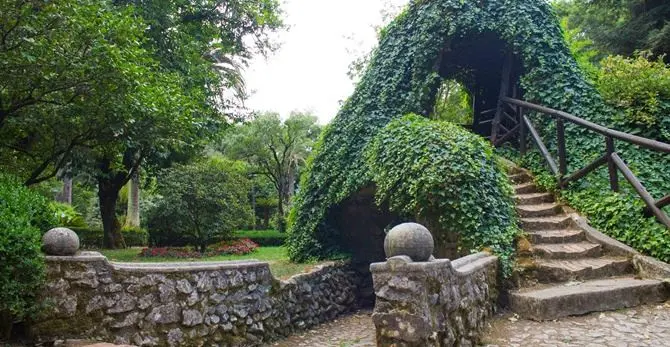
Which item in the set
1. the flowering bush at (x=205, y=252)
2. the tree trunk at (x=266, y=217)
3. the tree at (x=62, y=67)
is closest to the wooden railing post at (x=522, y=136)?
the tree at (x=62, y=67)

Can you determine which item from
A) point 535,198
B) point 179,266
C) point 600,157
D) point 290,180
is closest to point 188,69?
point 179,266

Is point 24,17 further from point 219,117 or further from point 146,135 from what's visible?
point 219,117

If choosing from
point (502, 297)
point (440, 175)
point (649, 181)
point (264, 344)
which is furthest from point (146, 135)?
point (649, 181)

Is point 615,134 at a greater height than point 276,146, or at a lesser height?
lesser

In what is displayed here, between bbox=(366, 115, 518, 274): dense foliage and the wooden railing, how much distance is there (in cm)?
127

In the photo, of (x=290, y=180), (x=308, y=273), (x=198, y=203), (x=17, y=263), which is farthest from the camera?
(x=290, y=180)

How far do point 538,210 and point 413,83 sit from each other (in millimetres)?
3326

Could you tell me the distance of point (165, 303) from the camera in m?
4.27

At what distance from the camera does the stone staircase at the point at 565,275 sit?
177 inches

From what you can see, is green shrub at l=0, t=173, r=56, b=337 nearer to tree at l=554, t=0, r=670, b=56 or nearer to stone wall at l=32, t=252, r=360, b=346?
stone wall at l=32, t=252, r=360, b=346

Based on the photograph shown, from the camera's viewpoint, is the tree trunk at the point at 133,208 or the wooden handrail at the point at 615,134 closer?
the wooden handrail at the point at 615,134

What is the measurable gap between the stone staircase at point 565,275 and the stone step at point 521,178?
0.90 meters

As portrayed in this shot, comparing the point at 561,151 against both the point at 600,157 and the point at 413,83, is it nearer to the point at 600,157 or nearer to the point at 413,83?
the point at 600,157

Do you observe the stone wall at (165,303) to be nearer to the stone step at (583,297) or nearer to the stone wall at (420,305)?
the stone wall at (420,305)
